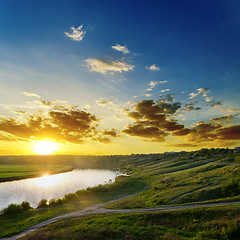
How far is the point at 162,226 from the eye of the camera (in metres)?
27.3

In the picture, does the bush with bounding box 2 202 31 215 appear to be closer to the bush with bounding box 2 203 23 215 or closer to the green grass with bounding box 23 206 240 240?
the bush with bounding box 2 203 23 215

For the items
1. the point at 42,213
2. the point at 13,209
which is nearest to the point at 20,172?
the point at 13,209

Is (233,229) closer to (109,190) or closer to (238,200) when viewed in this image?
(238,200)

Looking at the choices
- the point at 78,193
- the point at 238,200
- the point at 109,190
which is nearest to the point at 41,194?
the point at 78,193

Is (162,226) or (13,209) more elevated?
(162,226)

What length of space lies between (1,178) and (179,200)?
101 metres

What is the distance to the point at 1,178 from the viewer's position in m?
98.6

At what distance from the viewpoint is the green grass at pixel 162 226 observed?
77.7ft

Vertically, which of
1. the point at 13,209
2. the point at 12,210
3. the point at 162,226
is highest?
the point at 162,226

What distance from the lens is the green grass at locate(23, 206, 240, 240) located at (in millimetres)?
23672

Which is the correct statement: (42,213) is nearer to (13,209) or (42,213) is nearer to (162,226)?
(13,209)

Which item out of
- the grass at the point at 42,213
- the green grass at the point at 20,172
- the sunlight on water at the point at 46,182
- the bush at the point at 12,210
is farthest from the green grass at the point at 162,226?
the green grass at the point at 20,172

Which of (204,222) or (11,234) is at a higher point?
(204,222)

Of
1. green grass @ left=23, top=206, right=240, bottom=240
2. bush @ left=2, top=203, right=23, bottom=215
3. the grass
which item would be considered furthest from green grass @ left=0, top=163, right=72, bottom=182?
green grass @ left=23, top=206, right=240, bottom=240
